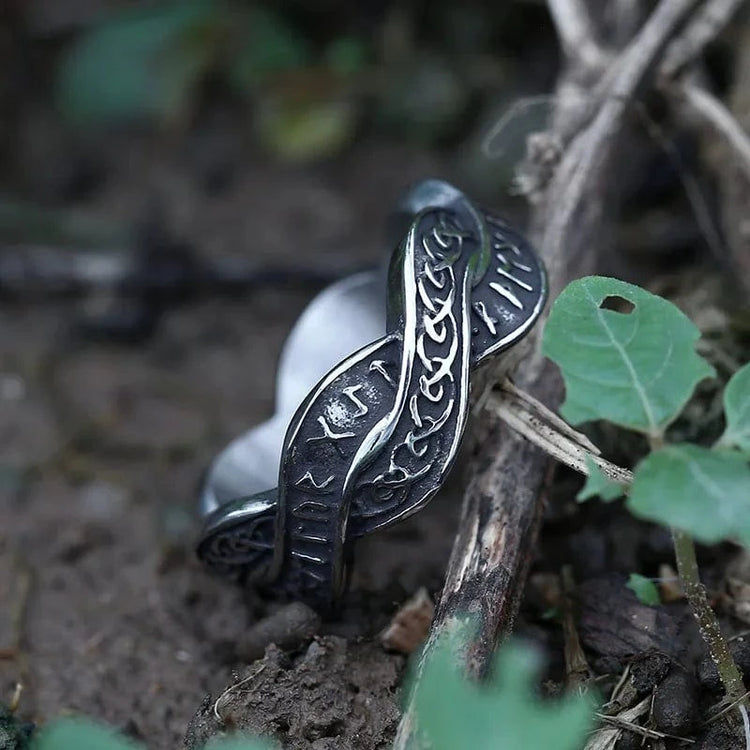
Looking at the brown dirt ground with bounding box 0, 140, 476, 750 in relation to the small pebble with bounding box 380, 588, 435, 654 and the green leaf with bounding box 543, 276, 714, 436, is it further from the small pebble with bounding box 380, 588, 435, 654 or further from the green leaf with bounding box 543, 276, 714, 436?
the green leaf with bounding box 543, 276, 714, 436

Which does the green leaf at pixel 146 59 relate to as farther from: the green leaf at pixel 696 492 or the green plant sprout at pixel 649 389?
the green leaf at pixel 696 492

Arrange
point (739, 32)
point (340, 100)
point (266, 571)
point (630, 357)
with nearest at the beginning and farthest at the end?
point (630, 357) → point (266, 571) → point (739, 32) → point (340, 100)

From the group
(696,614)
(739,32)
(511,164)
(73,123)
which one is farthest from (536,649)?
(73,123)

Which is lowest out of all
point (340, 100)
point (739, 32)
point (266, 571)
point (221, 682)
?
point (221, 682)

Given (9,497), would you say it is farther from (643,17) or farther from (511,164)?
(643,17)

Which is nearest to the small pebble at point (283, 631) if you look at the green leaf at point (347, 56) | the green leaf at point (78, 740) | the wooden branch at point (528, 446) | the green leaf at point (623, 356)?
the wooden branch at point (528, 446)

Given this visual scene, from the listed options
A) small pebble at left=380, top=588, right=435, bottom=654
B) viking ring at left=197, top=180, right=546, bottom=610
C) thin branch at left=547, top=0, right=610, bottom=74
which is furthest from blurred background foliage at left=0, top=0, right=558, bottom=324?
small pebble at left=380, top=588, right=435, bottom=654
